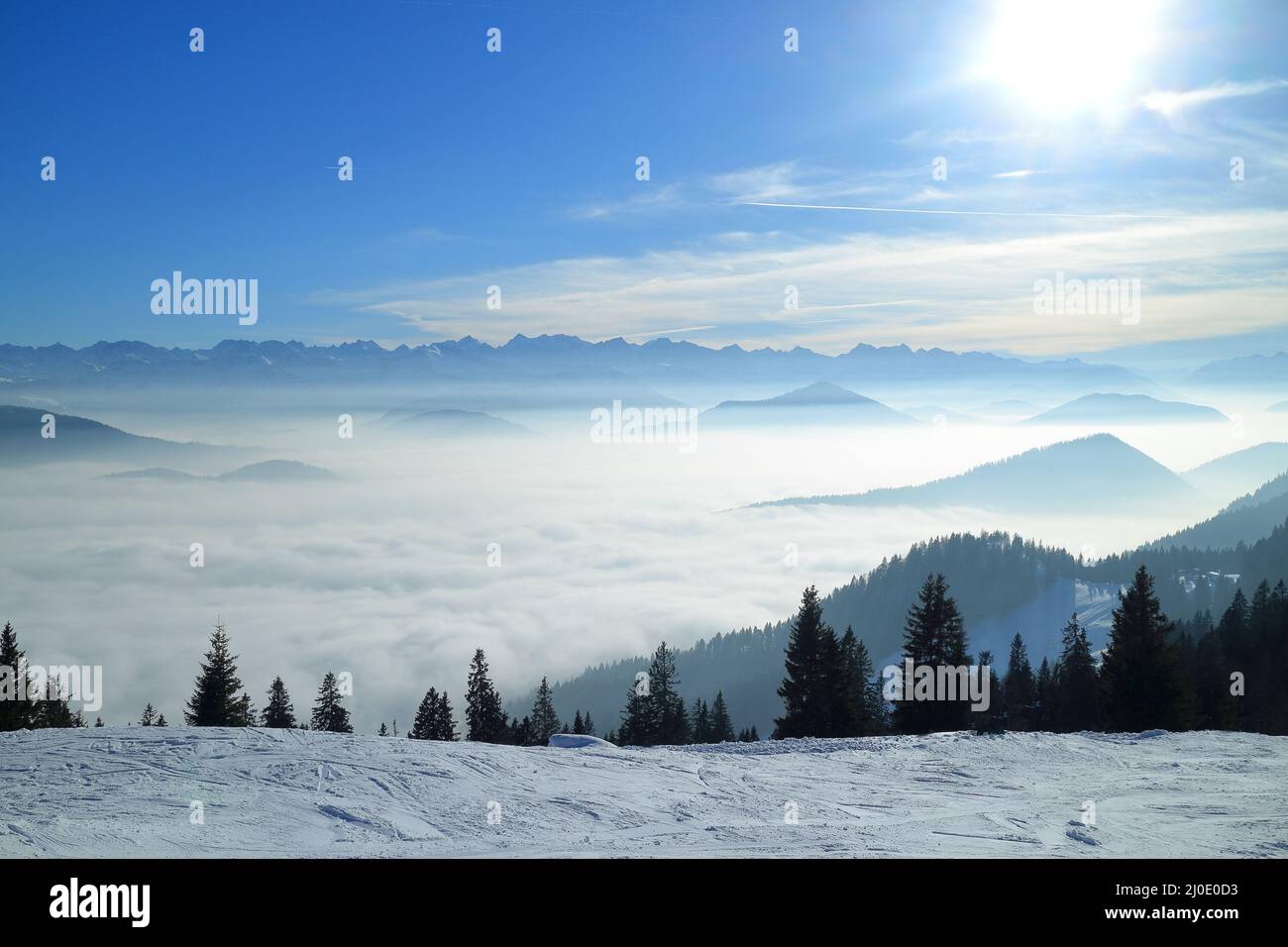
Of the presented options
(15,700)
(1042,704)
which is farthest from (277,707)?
(1042,704)

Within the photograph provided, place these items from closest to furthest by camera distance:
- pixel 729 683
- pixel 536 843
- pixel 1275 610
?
pixel 536 843
pixel 1275 610
pixel 729 683

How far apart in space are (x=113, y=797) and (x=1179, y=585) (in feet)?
661

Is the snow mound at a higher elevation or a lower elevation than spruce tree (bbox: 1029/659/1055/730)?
higher

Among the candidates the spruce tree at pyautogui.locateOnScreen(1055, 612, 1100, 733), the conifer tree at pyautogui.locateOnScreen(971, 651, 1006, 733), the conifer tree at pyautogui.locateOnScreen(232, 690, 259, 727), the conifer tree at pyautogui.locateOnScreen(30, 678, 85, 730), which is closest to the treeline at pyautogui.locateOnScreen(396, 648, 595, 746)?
the conifer tree at pyautogui.locateOnScreen(232, 690, 259, 727)

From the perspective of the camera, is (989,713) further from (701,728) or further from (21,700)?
(21,700)

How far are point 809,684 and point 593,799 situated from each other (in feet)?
53.4

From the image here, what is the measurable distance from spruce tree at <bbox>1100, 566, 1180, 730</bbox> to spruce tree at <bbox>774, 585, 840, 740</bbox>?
26.9 feet

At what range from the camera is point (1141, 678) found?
23.5m

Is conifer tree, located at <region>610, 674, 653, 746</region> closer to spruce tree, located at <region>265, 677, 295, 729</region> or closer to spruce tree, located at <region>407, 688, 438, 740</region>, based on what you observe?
spruce tree, located at <region>407, 688, 438, 740</region>

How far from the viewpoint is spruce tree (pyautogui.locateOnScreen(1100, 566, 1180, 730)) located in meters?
23.1

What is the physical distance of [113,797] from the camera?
1005 centimetres

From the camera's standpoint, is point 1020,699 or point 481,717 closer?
point 481,717
